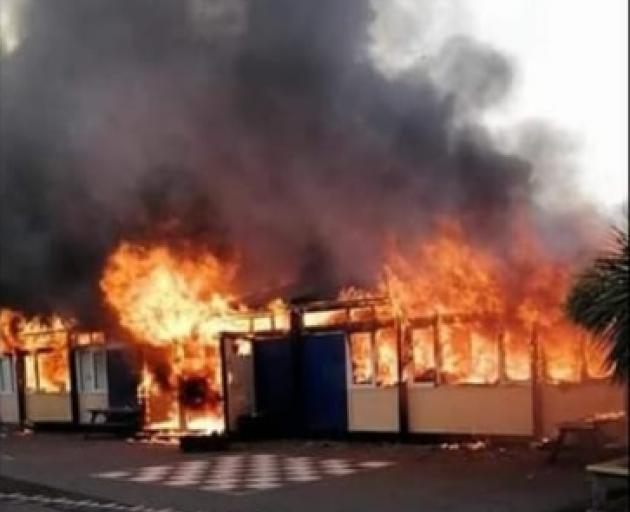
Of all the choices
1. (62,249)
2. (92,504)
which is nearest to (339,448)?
(92,504)

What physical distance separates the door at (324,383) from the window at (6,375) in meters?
10.4

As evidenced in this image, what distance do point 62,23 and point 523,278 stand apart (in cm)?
704

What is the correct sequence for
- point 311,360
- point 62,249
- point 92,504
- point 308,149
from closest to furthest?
point 92,504, point 308,149, point 311,360, point 62,249

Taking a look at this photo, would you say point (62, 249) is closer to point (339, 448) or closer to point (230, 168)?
point (230, 168)

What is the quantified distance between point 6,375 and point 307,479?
15.3 meters

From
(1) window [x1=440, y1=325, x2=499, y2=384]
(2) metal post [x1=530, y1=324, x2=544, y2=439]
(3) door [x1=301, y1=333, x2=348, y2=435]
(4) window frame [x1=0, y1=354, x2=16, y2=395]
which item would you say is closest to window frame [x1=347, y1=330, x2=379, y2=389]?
(3) door [x1=301, y1=333, x2=348, y2=435]

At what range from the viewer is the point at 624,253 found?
7.16 metres

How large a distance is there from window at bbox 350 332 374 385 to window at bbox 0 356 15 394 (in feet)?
37.5

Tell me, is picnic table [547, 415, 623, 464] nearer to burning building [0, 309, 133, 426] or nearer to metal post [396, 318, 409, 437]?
metal post [396, 318, 409, 437]

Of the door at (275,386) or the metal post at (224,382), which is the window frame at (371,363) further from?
the metal post at (224,382)

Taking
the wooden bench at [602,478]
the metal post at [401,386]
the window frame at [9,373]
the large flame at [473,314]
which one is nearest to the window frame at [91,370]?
the window frame at [9,373]

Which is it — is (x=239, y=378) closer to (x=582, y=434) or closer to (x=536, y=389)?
(x=536, y=389)

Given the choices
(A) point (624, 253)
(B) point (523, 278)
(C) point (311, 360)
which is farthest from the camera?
(C) point (311, 360)

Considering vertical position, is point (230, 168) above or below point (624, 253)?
above
